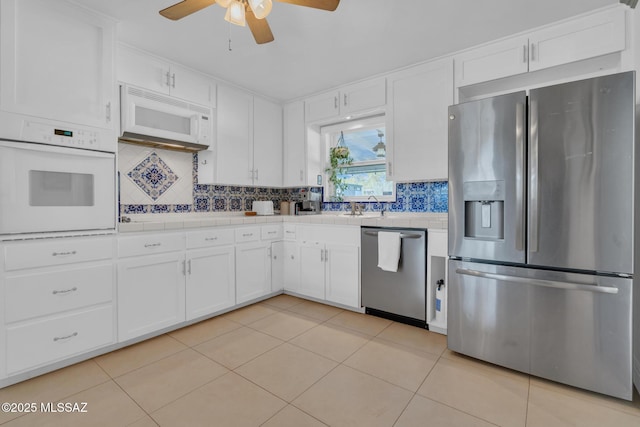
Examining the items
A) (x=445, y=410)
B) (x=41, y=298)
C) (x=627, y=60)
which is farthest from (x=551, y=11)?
(x=41, y=298)

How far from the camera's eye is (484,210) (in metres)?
2.00

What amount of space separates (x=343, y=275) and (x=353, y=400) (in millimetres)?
1450

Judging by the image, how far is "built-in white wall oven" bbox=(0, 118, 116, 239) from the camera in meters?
1.81

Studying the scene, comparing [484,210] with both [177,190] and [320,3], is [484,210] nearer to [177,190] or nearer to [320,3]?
[320,3]

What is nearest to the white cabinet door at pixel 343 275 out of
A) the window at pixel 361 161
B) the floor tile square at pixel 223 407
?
the window at pixel 361 161

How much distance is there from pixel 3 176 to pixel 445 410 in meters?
2.78

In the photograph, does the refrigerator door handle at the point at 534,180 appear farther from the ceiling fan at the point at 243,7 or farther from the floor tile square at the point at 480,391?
the ceiling fan at the point at 243,7

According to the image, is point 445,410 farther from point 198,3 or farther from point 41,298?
point 198,3

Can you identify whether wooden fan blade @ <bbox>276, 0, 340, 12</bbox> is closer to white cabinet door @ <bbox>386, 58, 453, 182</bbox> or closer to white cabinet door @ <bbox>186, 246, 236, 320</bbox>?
white cabinet door @ <bbox>386, 58, 453, 182</bbox>

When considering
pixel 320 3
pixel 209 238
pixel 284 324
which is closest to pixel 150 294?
pixel 209 238

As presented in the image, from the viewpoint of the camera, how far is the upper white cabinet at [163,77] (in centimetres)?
257

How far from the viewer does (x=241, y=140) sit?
3.52 m

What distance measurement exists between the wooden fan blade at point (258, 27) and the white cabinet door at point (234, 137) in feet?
4.77

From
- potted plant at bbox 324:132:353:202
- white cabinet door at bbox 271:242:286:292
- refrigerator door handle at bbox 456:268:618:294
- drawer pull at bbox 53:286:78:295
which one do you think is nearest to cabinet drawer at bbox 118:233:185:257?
drawer pull at bbox 53:286:78:295
